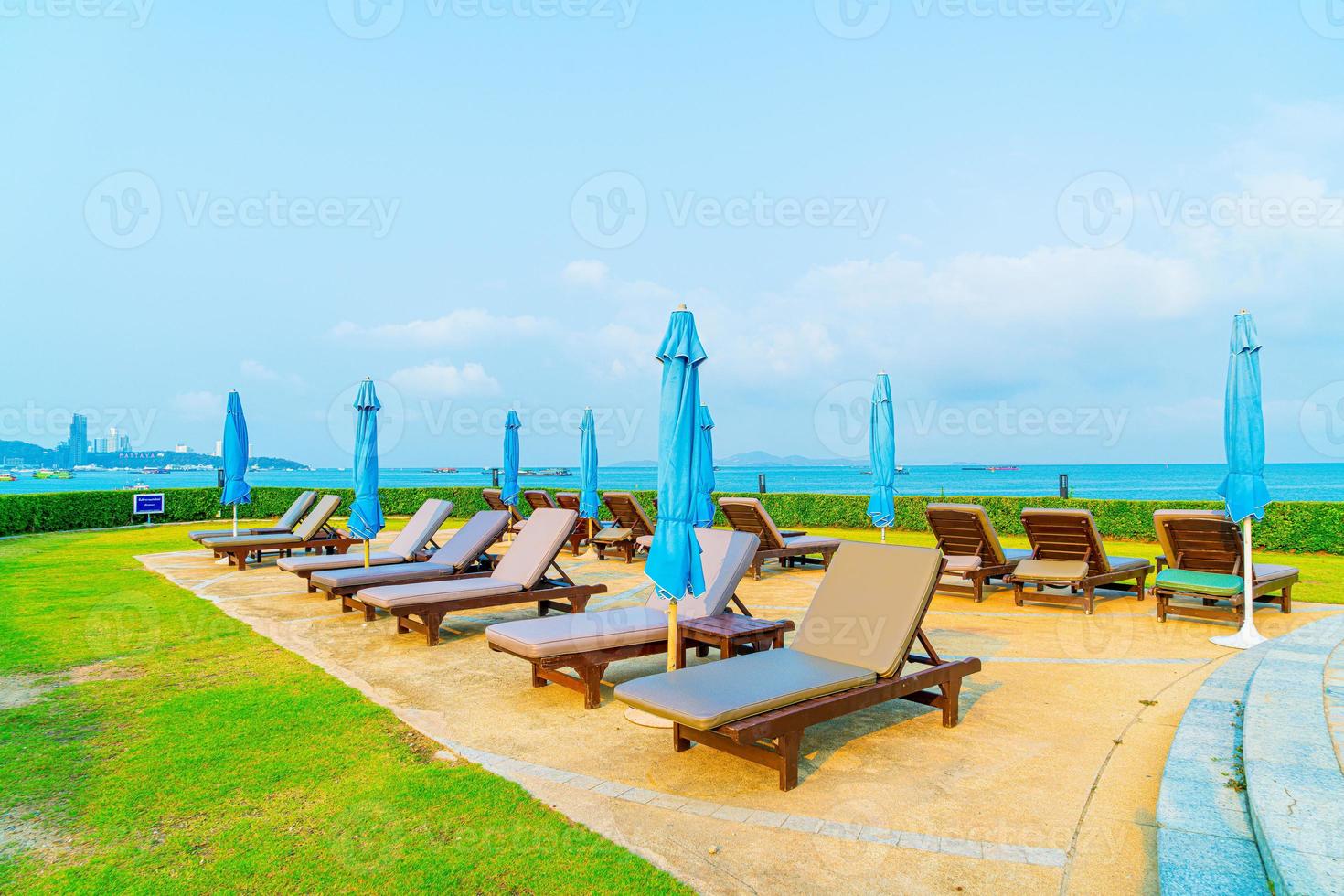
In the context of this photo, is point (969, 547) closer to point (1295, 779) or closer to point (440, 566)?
point (1295, 779)

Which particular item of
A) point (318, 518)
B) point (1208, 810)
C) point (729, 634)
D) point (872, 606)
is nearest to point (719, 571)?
point (729, 634)

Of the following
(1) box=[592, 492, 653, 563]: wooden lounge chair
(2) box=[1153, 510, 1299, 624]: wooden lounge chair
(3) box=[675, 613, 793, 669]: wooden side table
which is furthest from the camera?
(1) box=[592, 492, 653, 563]: wooden lounge chair

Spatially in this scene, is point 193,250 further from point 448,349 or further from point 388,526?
point 388,526

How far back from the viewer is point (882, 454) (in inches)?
456

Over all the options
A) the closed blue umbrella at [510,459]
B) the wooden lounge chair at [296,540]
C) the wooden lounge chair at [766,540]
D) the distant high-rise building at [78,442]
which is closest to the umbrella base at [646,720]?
the wooden lounge chair at [766,540]

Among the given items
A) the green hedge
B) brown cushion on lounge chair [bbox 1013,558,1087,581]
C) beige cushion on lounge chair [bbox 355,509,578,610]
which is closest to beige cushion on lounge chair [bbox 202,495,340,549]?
the green hedge

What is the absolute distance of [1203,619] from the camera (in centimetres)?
755

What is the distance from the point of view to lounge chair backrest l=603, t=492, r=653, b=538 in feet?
42.7

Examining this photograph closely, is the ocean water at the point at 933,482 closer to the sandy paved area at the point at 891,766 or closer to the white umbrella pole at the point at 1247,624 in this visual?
the white umbrella pole at the point at 1247,624

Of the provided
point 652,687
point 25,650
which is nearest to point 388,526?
point 25,650

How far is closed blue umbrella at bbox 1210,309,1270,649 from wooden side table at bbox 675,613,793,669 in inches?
168

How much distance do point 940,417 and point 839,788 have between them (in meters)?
24.4

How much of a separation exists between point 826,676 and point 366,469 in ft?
24.5

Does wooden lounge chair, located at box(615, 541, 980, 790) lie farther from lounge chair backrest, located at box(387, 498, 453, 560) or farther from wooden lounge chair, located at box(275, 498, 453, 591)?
lounge chair backrest, located at box(387, 498, 453, 560)
